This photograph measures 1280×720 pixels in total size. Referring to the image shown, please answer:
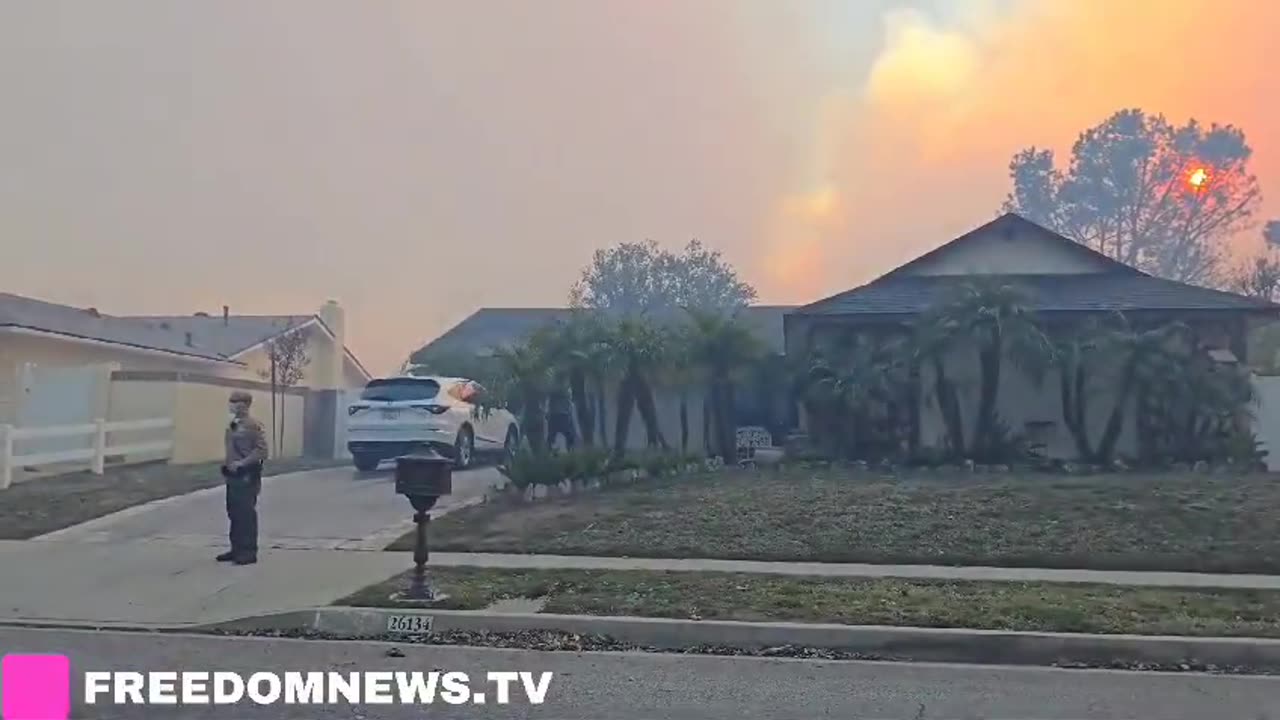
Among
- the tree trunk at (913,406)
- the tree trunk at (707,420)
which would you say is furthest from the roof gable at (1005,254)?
the tree trunk at (707,420)

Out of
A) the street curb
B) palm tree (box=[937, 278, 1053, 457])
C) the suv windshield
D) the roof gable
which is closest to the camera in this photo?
the street curb

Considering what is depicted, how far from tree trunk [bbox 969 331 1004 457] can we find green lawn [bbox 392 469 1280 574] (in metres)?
1.92

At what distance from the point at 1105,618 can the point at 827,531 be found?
408 centimetres

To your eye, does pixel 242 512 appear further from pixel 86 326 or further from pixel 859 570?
pixel 86 326

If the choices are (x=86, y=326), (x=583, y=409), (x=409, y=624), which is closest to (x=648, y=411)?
(x=583, y=409)

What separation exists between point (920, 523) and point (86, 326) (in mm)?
19731

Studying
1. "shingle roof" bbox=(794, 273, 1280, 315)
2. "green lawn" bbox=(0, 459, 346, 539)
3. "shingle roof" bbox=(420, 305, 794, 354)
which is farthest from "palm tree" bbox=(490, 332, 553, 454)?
"shingle roof" bbox=(420, 305, 794, 354)

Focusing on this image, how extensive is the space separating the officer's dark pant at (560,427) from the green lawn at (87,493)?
4940 mm

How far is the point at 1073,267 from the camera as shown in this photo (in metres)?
22.1

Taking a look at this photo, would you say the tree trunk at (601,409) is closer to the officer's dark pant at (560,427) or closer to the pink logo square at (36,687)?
the officer's dark pant at (560,427)

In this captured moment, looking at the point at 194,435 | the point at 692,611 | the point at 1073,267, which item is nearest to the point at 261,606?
the point at 692,611

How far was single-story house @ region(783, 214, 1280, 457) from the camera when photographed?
1834cm

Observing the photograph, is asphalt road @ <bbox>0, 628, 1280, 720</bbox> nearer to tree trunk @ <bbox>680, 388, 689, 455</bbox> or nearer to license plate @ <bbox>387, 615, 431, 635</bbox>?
license plate @ <bbox>387, 615, 431, 635</bbox>

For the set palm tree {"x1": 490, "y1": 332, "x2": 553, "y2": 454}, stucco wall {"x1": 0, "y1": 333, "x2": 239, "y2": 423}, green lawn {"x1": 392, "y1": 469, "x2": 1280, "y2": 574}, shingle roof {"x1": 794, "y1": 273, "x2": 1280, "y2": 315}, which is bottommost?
green lawn {"x1": 392, "y1": 469, "x2": 1280, "y2": 574}
